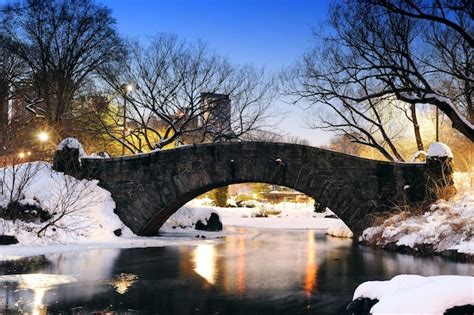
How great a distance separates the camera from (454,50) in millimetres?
20031

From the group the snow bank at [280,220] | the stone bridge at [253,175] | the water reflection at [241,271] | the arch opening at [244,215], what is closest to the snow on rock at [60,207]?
the stone bridge at [253,175]

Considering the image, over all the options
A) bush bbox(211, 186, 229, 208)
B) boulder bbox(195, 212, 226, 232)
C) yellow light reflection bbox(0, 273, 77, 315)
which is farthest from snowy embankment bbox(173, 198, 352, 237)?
yellow light reflection bbox(0, 273, 77, 315)

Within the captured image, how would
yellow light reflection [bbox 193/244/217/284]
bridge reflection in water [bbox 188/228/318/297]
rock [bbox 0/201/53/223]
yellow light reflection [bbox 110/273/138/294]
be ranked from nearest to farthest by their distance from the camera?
yellow light reflection [bbox 110/273/138/294] < bridge reflection in water [bbox 188/228/318/297] < yellow light reflection [bbox 193/244/217/284] < rock [bbox 0/201/53/223]

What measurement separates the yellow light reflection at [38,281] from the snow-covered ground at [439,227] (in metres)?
9.57

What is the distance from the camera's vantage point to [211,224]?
81.6 feet

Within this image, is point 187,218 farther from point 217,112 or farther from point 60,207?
point 60,207

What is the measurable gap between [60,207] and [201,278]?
8265mm

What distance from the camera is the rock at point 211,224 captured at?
81.1ft

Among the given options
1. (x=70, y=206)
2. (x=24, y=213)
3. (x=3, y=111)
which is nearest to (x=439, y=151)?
(x=70, y=206)

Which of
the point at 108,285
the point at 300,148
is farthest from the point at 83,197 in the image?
the point at 108,285

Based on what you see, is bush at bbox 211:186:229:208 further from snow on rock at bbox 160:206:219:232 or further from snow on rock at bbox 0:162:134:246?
snow on rock at bbox 0:162:134:246

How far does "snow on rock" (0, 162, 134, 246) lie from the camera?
52.1 feet

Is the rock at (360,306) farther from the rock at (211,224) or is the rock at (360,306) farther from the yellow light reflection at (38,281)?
the rock at (211,224)

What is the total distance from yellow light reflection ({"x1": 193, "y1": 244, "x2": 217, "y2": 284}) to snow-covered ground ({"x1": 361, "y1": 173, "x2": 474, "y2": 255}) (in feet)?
17.0
